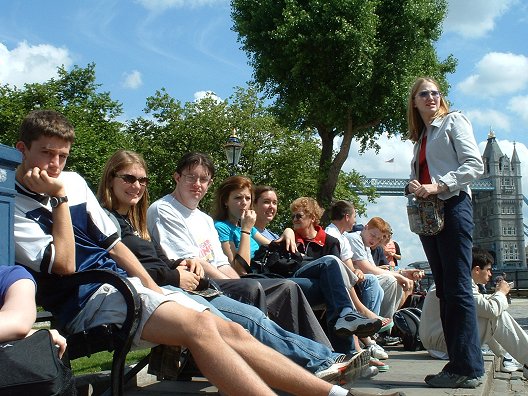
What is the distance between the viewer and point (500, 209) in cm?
15788

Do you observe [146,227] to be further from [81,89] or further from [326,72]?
Answer: [81,89]

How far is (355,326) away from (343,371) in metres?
1.11

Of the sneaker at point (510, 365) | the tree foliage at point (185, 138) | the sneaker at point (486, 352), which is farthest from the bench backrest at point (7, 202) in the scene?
the tree foliage at point (185, 138)

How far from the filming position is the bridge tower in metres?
155

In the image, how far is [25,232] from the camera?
129 inches

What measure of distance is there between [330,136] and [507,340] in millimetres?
18807

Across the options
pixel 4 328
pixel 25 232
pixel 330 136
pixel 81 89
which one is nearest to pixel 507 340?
pixel 25 232

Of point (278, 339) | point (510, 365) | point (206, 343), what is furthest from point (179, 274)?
point (510, 365)

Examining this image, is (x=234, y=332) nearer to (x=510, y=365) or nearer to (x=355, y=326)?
(x=355, y=326)

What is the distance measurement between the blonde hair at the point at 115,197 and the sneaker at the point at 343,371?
1456 mm

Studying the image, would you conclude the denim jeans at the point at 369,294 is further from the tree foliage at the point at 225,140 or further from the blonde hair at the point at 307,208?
the tree foliage at the point at 225,140

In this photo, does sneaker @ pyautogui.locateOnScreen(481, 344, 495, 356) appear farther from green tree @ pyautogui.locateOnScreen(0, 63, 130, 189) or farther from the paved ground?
green tree @ pyautogui.locateOnScreen(0, 63, 130, 189)

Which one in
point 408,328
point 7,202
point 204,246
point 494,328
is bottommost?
point 408,328

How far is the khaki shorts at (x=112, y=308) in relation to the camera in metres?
3.21
